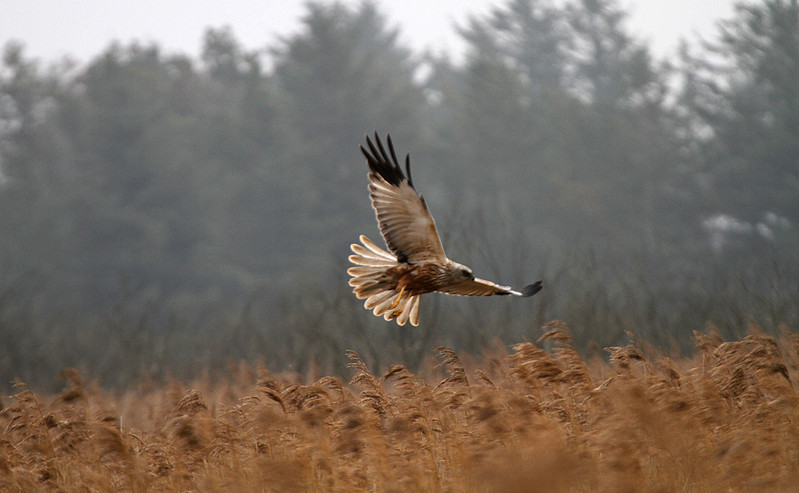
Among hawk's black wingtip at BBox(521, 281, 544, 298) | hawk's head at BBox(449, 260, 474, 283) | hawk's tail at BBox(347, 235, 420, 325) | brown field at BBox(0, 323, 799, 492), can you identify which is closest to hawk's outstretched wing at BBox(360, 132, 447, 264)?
hawk's head at BBox(449, 260, 474, 283)

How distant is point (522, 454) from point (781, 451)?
1.68 metres

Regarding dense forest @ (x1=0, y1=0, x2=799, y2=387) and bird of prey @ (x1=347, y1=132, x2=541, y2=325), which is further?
dense forest @ (x1=0, y1=0, x2=799, y2=387)

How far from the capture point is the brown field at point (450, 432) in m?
5.18

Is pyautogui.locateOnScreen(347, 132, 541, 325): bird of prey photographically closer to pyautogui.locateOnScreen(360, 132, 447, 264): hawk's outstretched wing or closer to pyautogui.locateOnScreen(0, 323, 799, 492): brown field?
pyautogui.locateOnScreen(360, 132, 447, 264): hawk's outstretched wing

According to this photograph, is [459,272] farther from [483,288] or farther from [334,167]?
[334,167]

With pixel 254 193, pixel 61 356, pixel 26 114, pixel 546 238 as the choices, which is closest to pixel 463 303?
pixel 61 356

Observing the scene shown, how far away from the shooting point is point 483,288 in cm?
802

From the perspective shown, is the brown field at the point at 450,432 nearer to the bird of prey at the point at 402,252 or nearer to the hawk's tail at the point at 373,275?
the bird of prey at the point at 402,252

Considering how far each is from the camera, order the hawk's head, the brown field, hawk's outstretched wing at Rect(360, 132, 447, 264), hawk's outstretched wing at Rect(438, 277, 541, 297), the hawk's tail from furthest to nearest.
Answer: the hawk's tail
hawk's outstretched wing at Rect(438, 277, 541, 297)
the hawk's head
hawk's outstretched wing at Rect(360, 132, 447, 264)
the brown field

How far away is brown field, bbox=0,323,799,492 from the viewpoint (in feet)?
17.0

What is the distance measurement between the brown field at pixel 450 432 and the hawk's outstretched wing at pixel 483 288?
1.00m

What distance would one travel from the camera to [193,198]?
32312mm

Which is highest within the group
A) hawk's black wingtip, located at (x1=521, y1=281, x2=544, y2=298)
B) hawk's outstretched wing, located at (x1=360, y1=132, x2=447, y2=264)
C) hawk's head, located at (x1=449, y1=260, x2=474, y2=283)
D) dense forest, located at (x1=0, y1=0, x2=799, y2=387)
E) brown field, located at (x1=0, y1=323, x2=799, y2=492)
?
dense forest, located at (x1=0, y1=0, x2=799, y2=387)

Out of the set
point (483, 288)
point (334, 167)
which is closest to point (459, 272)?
point (483, 288)
